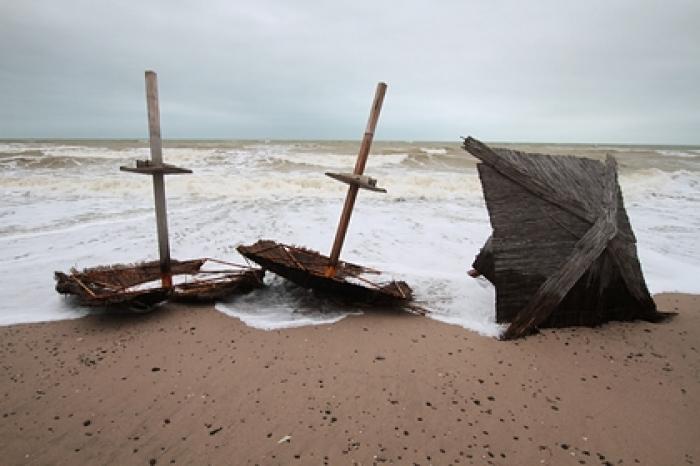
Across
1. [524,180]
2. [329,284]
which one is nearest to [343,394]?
[329,284]

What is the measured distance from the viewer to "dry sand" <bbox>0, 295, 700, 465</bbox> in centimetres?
248

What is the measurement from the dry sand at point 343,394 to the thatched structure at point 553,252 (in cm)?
25

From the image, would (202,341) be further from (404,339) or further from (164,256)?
(404,339)

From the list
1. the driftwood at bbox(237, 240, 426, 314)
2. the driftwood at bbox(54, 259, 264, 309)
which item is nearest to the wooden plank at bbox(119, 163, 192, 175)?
the driftwood at bbox(237, 240, 426, 314)

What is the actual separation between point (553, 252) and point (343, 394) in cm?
260

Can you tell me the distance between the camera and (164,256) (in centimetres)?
448

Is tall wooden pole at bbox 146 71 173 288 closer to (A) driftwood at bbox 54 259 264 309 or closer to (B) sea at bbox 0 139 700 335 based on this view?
(A) driftwood at bbox 54 259 264 309

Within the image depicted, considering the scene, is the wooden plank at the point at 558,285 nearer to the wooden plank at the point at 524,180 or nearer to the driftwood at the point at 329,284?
the wooden plank at the point at 524,180

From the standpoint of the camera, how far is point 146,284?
493 centimetres

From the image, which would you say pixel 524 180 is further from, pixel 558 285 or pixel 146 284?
pixel 146 284

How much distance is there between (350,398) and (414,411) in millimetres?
472

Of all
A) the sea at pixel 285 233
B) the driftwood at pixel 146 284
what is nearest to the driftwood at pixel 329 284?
the sea at pixel 285 233

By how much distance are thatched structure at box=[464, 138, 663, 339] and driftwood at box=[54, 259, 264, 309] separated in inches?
118

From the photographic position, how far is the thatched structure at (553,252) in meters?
3.99
